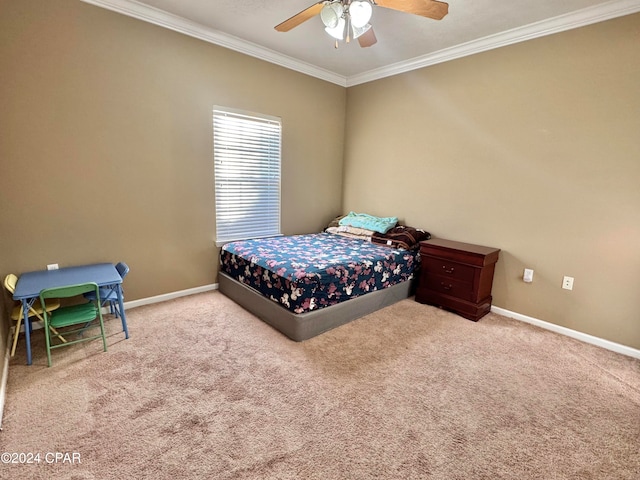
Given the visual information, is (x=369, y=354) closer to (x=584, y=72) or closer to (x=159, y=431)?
(x=159, y=431)

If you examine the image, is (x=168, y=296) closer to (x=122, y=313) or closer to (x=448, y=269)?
Result: (x=122, y=313)

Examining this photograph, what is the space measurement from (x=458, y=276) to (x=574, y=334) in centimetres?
107

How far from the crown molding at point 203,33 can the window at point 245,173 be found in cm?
66

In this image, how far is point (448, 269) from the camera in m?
3.18

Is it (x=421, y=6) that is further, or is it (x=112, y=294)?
(x=112, y=294)

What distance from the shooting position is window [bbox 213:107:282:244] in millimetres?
3457

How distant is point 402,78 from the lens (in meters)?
3.83

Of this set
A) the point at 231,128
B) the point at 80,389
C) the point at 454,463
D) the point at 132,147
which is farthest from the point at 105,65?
the point at 454,463

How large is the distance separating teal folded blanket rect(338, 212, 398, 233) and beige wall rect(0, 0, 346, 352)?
171 centimetres

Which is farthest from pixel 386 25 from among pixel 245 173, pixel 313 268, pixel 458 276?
pixel 458 276

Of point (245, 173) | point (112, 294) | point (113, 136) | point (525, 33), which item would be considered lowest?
point (112, 294)

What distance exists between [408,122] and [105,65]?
3182 millimetres

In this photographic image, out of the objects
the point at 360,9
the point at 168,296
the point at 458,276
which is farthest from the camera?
the point at 168,296

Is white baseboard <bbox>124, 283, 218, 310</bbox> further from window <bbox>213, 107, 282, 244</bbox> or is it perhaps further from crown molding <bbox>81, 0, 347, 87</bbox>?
crown molding <bbox>81, 0, 347, 87</bbox>
